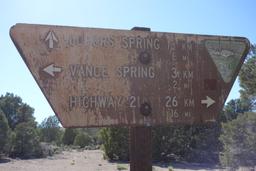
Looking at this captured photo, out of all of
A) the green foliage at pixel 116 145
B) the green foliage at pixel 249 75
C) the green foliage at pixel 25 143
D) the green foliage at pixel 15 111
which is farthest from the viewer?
the green foliage at pixel 15 111

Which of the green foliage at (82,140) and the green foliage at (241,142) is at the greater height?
the green foliage at (82,140)

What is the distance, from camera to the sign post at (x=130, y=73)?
10.7 feet

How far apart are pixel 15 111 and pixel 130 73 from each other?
230ft

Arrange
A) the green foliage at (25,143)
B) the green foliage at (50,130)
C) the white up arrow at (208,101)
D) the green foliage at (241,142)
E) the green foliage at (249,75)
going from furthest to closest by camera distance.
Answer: the green foliage at (50,130), the green foliage at (25,143), the green foliage at (249,75), the green foliage at (241,142), the white up arrow at (208,101)

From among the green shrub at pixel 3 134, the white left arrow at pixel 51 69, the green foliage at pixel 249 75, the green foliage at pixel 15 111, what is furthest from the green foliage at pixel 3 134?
the white left arrow at pixel 51 69

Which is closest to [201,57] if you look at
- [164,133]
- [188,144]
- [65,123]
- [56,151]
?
[65,123]

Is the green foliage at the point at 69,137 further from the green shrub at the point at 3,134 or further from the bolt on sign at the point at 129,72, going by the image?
the bolt on sign at the point at 129,72

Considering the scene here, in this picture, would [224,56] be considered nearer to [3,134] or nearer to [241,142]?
[241,142]

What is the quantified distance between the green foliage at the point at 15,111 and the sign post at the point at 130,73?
66.9 meters

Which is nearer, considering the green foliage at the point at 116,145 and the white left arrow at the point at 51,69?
the white left arrow at the point at 51,69

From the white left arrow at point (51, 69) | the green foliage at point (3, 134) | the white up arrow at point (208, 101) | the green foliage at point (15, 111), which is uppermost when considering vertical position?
the green foliage at point (15, 111)

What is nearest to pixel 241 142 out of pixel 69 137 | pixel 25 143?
pixel 25 143

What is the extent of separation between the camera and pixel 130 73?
3510mm

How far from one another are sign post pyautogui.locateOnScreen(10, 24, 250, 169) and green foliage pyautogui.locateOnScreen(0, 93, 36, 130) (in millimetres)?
66942
